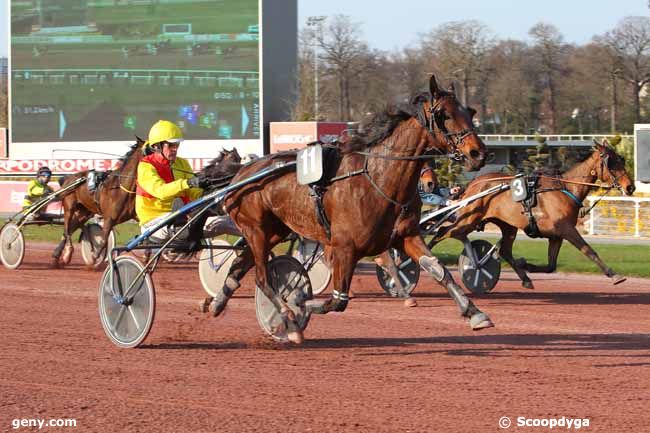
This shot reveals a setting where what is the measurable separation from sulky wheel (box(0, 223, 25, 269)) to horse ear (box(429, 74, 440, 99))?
28.6 feet

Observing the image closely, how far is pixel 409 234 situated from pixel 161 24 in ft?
120

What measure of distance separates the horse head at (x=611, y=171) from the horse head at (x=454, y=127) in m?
4.98

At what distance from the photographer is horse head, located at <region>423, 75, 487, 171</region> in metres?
6.52

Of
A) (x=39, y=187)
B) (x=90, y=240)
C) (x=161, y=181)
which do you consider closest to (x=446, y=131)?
(x=161, y=181)

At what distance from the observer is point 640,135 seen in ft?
75.0

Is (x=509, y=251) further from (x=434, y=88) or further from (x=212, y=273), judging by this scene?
(x=434, y=88)

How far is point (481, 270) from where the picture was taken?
11367 millimetres

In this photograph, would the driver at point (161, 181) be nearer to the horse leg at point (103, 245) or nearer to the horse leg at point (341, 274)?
the horse leg at point (341, 274)

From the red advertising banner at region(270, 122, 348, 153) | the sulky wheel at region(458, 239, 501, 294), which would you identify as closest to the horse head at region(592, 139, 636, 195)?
the sulky wheel at region(458, 239, 501, 294)

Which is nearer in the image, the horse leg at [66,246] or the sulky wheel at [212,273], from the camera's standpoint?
the sulky wheel at [212,273]

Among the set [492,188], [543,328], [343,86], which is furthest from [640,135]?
[343,86]

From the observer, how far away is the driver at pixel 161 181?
754cm

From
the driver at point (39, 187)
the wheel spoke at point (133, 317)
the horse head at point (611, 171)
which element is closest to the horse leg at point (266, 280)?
the wheel spoke at point (133, 317)

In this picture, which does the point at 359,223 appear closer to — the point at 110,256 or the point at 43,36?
the point at 110,256
